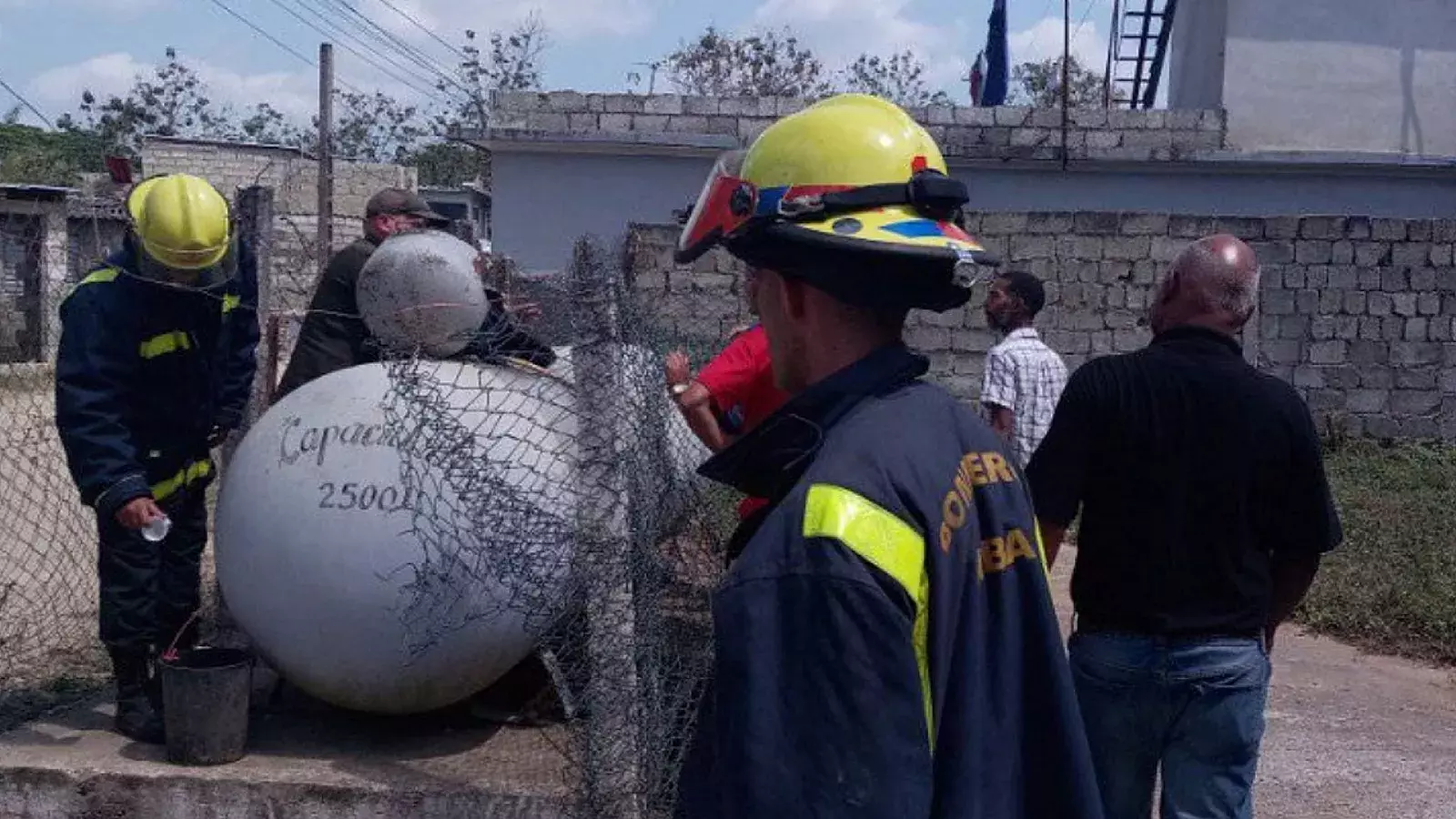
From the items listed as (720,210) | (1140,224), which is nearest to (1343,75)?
(1140,224)

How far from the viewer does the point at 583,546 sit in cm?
400

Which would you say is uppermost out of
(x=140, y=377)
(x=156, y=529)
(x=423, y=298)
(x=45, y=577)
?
(x=423, y=298)

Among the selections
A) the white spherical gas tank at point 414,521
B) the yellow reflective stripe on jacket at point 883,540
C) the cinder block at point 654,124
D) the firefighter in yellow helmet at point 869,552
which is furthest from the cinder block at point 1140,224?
the yellow reflective stripe on jacket at point 883,540

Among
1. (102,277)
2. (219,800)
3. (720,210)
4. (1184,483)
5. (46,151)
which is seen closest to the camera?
(720,210)

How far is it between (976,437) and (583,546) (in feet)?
7.75

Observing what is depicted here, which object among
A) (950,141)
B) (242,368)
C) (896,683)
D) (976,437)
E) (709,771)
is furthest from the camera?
(950,141)

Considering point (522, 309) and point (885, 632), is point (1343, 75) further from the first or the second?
point (885, 632)

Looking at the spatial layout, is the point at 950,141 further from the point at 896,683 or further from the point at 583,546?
A: the point at 896,683

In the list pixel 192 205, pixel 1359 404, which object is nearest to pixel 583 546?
pixel 192 205

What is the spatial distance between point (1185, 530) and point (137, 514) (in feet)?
9.25

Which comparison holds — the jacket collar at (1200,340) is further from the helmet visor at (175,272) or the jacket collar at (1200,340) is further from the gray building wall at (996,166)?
the gray building wall at (996,166)

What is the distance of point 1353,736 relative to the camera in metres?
6.31

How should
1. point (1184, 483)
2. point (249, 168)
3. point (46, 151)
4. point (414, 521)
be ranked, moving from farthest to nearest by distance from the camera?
point (46, 151) → point (249, 168) → point (414, 521) → point (1184, 483)

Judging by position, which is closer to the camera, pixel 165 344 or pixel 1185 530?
pixel 1185 530
